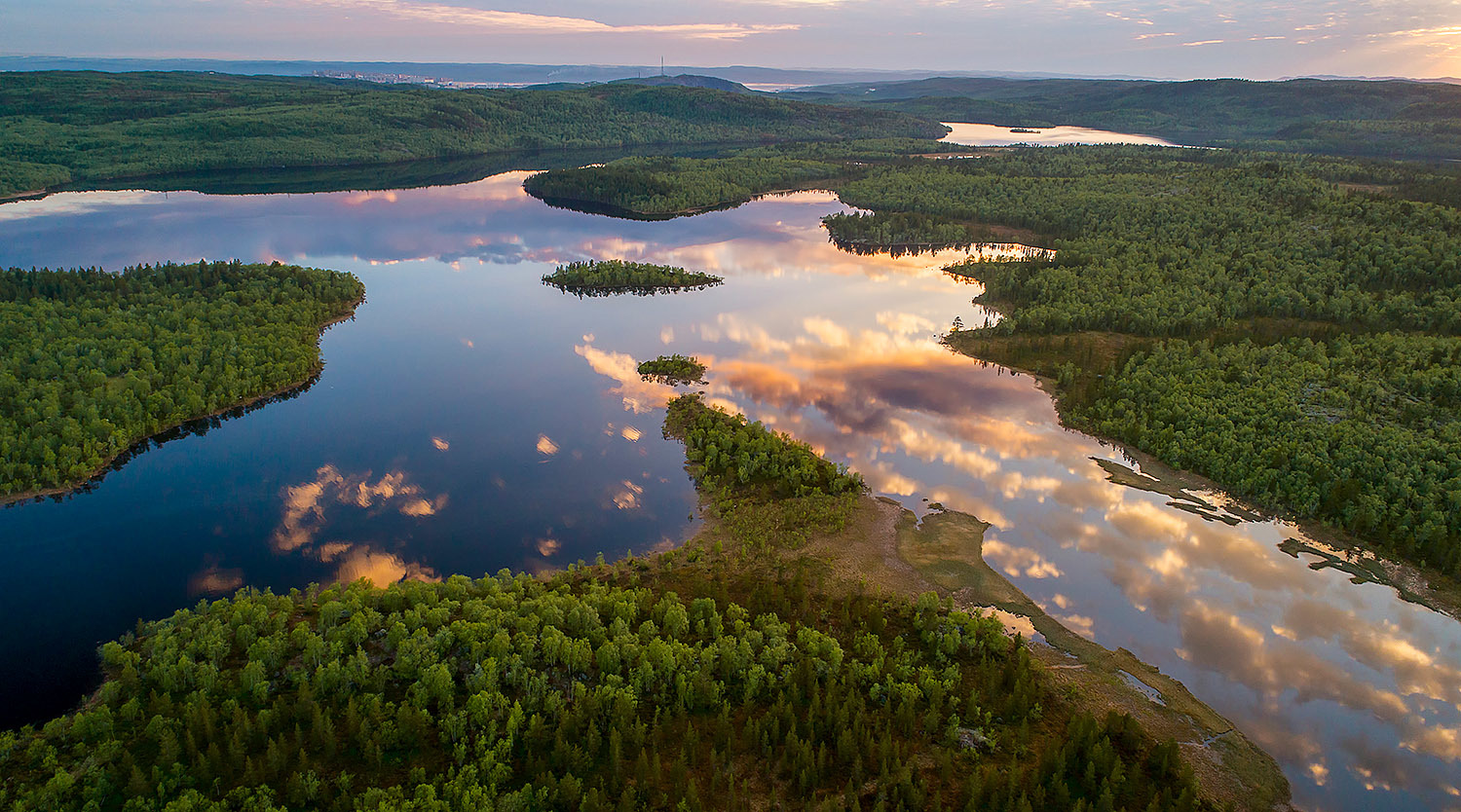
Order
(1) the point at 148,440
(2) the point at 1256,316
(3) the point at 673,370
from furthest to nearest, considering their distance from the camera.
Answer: (2) the point at 1256,316, (3) the point at 673,370, (1) the point at 148,440

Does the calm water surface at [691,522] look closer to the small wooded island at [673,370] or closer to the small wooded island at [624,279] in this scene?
the small wooded island at [673,370]

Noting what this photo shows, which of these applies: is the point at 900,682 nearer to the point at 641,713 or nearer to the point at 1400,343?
the point at 641,713

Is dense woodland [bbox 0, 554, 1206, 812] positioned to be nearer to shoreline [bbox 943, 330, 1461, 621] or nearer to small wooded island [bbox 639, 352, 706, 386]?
shoreline [bbox 943, 330, 1461, 621]

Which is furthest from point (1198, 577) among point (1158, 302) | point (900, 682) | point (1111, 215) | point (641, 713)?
point (1111, 215)

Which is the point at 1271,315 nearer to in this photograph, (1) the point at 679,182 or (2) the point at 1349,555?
(2) the point at 1349,555

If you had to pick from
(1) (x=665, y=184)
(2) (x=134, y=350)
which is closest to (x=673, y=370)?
(2) (x=134, y=350)
